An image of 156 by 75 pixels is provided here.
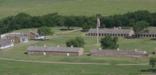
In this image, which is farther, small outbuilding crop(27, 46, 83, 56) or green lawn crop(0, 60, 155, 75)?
small outbuilding crop(27, 46, 83, 56)

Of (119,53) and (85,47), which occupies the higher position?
(85,47)

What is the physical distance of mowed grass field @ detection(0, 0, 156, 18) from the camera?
162 metres

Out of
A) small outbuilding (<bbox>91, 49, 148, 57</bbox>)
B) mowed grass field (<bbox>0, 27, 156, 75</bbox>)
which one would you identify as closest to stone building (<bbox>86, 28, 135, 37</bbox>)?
mowed grass field (<bbox>0, 27, 156, 75</bbox>)

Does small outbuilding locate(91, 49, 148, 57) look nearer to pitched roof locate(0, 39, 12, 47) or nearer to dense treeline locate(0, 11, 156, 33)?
pitched roof locate(0, 39, 12, 47)

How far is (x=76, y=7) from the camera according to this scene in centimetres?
16950

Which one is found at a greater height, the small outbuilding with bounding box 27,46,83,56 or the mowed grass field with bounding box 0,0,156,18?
the mowed grass field with bounding box 0,0,156,18

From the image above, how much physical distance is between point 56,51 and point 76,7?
76.3 meters

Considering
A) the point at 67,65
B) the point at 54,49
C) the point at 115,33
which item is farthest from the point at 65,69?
the point at 115,33

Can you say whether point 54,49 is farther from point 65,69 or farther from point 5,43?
point 65,69

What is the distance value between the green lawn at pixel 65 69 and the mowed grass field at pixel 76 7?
7593cm

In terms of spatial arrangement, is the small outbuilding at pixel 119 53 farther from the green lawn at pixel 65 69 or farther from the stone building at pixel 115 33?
the stone building at pixel 115 33

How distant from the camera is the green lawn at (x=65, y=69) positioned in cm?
7576

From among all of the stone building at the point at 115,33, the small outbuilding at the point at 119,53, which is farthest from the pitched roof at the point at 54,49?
the stone building at the point at 115,33

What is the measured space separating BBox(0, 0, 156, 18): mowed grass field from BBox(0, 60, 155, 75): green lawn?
7593 centimetres
